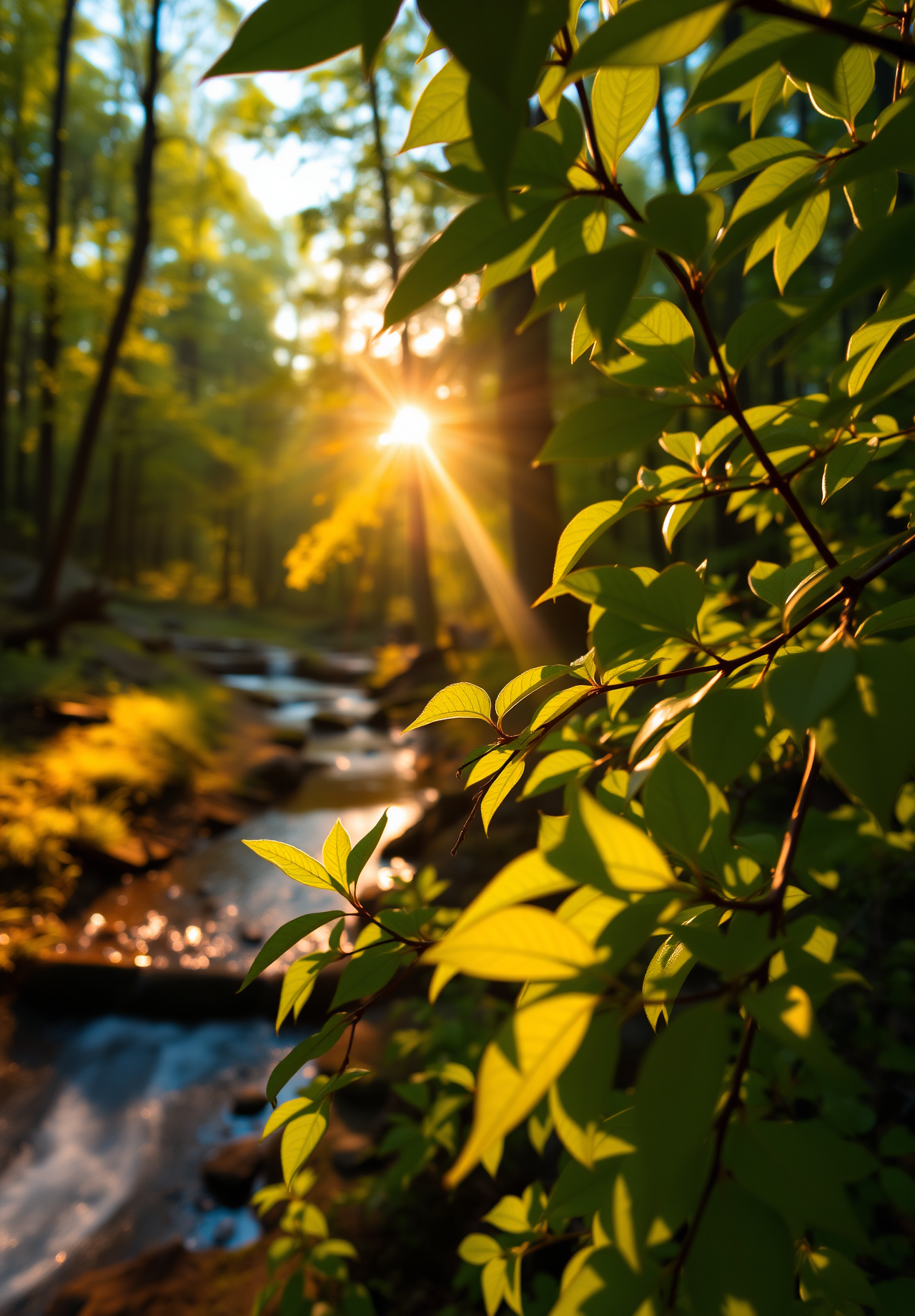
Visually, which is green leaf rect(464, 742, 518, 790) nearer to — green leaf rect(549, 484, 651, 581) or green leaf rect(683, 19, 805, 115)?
green leaf rect(549, 484, 651, 581)

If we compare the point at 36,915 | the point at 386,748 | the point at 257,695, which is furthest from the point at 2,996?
the point at 257,695

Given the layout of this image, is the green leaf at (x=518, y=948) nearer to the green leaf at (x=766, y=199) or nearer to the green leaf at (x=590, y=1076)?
the green leaf at (x=590, y=1076)

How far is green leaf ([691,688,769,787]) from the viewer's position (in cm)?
52

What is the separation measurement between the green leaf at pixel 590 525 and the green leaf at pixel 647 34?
369 millimetres

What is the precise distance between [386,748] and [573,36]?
9.60m

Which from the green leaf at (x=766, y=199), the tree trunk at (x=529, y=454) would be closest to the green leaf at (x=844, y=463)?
the green leaf at (x=766, y=199)

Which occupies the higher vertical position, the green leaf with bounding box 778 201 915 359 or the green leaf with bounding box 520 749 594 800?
the green leaf with bounding box 778 201 915 359

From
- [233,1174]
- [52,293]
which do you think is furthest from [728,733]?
[52,293]

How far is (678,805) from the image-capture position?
1.66 feet

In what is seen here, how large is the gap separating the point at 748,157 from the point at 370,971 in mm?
905

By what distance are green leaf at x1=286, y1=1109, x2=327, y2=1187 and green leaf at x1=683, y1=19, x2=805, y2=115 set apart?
0.93 m

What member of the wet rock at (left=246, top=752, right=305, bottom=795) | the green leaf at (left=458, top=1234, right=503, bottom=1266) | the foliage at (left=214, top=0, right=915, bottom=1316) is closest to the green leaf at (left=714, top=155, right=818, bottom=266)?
the foliage at (left=214, top=0, right=915, bottom=1316)

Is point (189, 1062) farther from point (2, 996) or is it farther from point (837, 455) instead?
point (837, 455)

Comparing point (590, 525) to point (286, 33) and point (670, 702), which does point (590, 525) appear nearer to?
point (670, 702)
